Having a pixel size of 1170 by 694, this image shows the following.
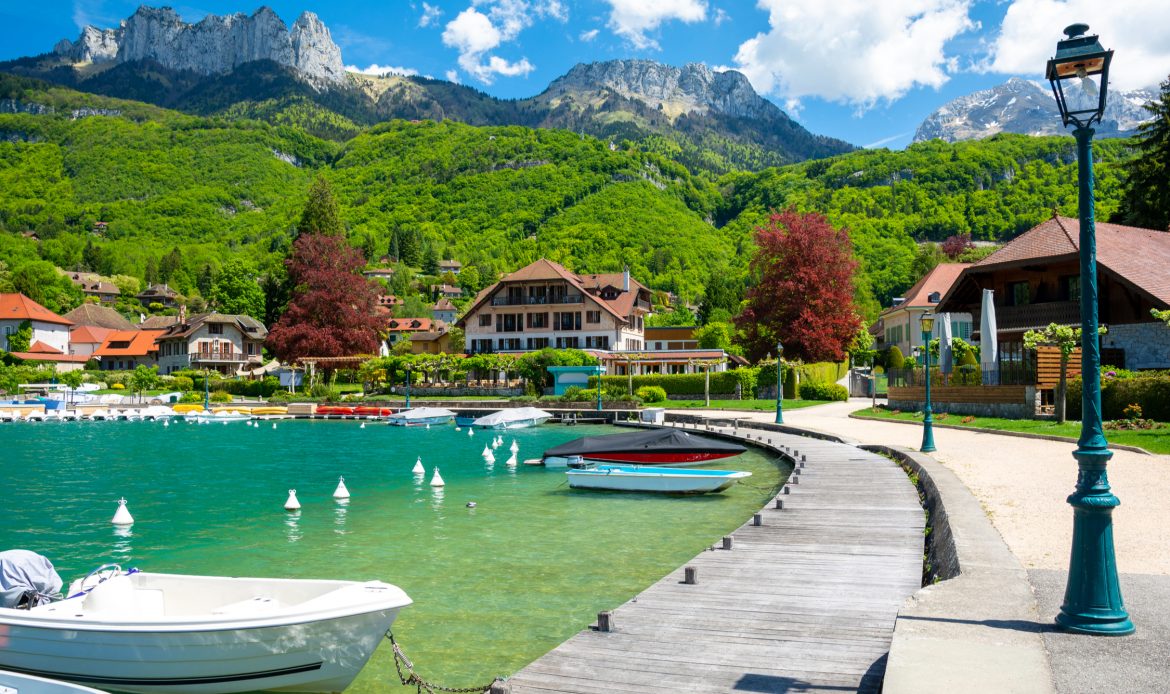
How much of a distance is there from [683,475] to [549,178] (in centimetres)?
15666

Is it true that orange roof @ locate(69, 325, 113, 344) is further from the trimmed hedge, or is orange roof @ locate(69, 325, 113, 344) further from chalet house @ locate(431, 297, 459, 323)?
the trimmed hedge

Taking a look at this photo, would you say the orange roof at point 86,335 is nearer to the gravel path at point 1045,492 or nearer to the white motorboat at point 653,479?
the white motorboat at point 653,479

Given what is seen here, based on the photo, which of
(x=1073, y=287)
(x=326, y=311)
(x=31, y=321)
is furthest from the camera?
(x=31, y=321)

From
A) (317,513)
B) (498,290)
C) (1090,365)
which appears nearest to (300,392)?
(498,290)

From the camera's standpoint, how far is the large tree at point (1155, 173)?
46.6m

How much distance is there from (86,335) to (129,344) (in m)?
8.91

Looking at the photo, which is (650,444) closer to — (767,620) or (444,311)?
(767,620)

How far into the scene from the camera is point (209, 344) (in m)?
100

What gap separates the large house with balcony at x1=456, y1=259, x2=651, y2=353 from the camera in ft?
255

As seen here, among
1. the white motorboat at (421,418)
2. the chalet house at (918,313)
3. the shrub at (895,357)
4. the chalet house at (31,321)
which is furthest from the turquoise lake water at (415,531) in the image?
the chalet house at (31,321)

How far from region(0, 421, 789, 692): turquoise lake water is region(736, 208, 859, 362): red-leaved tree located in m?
31.5

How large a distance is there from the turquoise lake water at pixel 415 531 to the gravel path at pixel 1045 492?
204 inches

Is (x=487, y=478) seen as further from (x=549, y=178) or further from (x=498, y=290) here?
(x=549, y=178)

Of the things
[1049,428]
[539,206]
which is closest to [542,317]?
[1049,428]
